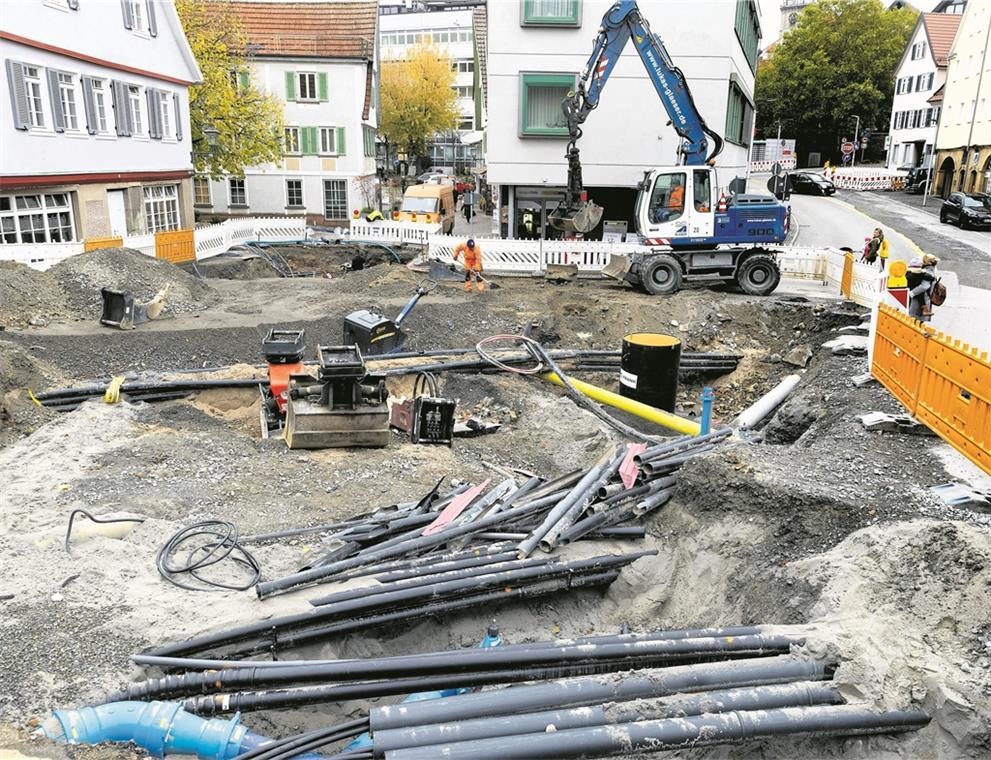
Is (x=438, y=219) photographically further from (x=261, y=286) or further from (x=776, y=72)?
(x=776, y=72)

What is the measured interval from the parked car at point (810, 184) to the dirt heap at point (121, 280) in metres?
34.4

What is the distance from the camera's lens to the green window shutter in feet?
118

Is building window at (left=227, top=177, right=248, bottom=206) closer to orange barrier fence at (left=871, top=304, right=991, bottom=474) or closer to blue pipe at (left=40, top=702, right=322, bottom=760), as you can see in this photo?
orange barrier fence at (left=871, top=304, right=991, bottom=474)

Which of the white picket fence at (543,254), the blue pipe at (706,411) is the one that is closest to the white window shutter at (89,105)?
the white picket fence at (543,254)

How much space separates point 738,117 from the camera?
94.9 feet

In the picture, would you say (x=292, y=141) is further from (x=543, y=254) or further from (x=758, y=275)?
(x=758, y=275)

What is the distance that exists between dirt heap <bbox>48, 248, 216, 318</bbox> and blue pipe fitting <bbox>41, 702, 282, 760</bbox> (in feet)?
43.8

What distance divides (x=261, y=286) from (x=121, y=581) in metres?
15.3

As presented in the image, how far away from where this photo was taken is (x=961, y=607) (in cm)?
484

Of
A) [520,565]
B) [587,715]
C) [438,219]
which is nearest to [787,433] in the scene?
[520,565]

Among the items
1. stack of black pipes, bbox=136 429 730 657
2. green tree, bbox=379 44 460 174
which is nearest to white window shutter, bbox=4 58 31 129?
stack of black pipes, bbox=136 429 730 657

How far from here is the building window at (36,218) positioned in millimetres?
18812

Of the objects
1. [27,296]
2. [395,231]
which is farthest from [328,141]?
[27,296]

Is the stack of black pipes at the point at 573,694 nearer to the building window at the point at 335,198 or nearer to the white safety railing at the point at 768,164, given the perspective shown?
the building window at the point at 335,198
